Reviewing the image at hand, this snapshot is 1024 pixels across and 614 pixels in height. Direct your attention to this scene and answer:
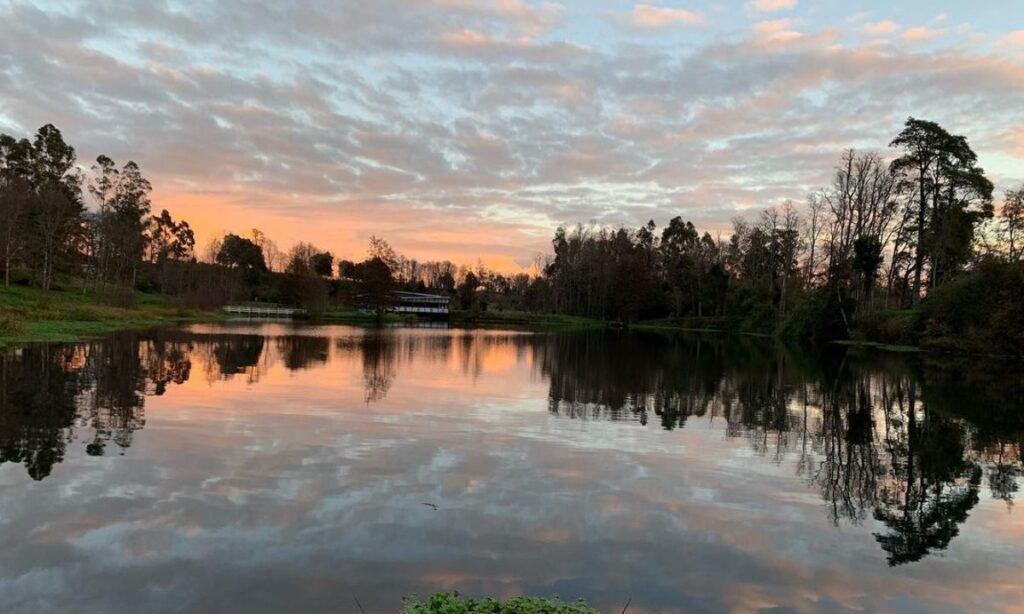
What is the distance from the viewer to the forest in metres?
50.8

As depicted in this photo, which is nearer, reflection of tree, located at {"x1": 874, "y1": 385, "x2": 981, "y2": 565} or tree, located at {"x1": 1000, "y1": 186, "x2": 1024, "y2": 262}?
reflection of tree, located at {"x1": 874, "y1": 385, "x2": 981, "y2": 565}

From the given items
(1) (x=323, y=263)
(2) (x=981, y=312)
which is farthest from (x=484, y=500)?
(1) (x=323, y=263)

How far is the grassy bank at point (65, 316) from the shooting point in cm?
2906

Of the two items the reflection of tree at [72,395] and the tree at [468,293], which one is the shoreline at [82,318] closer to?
the reflection of tree at [72,395]

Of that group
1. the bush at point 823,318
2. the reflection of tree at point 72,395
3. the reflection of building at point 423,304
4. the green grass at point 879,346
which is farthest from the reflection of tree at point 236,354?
the reflection of building at point 423,304

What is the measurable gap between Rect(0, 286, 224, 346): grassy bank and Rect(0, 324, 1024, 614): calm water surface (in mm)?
13025

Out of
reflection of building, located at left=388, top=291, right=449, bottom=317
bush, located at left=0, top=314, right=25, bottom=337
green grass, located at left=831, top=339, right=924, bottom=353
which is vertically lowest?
bush, located at left=0, top=314, right=25, bottom=337

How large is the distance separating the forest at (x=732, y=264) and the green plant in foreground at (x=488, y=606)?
151 ft

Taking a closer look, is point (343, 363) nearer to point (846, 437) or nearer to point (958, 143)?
point (846, 437)

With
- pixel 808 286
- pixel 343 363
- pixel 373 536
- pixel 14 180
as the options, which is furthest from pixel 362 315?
pixel 373 536

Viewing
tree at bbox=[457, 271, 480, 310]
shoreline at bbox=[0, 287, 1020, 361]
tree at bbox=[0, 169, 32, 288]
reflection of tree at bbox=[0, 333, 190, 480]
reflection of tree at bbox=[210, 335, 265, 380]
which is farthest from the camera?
tree at bbox=[457, 271, 480, 310]

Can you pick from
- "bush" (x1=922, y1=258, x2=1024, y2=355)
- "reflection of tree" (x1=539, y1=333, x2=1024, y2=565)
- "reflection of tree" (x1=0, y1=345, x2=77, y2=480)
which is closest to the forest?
"bush" (x1=922, y1=258, x2=1024, y2=355)

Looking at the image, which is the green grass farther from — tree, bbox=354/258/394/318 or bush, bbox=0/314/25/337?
tree, bbox=354/258/394/318

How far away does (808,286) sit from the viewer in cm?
7588
